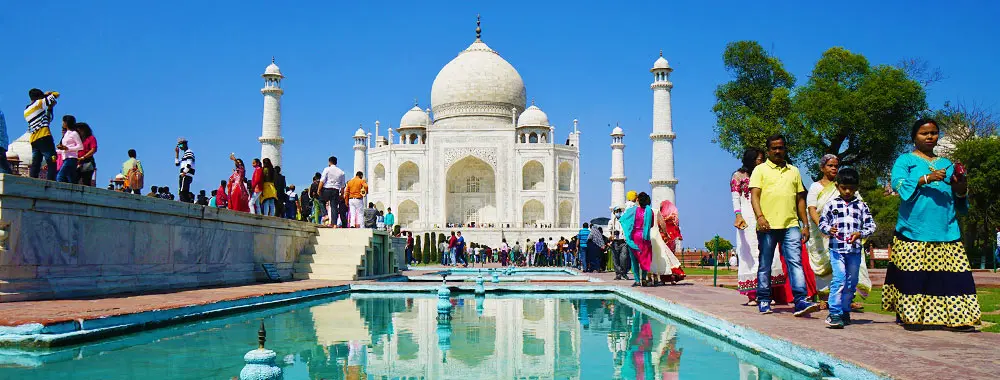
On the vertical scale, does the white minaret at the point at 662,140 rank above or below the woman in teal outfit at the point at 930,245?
above

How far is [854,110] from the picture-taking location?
22109 millimetres

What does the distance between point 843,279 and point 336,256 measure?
7.66 m

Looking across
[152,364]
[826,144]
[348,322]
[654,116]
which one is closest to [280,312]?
[348,322]

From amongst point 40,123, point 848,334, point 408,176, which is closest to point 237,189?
point 40,123

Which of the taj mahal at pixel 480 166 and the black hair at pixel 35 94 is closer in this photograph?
the black hair at pixel 35 94

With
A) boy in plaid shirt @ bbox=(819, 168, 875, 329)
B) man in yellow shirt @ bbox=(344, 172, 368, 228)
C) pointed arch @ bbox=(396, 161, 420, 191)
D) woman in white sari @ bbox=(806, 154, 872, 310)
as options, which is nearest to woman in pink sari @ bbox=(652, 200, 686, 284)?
woman in white sari @ bbox=(806, 154, 872, 310)

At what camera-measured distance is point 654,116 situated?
102ft

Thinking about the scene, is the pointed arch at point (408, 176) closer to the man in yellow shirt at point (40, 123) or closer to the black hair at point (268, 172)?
the black hair at point (268, 172)

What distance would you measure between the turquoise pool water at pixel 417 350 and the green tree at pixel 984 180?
18583 mm

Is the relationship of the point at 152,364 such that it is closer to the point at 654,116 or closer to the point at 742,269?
the point at 742,269

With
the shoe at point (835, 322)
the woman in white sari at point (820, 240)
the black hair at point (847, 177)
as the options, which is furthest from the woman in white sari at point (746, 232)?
the shoe at point (835, 322)

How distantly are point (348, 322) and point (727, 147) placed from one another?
20828 millimetres

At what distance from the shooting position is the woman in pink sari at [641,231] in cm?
851

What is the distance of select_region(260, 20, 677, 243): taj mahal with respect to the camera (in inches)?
1427
